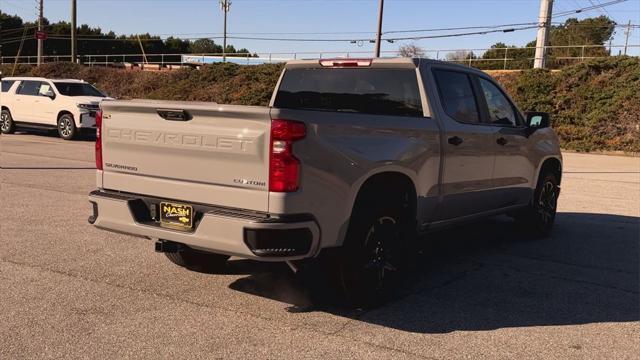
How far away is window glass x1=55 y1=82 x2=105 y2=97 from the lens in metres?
19.1

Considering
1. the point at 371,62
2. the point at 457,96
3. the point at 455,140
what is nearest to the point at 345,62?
the point at 371,62

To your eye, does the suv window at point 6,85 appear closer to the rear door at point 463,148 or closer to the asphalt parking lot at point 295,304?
the asphalt parking lot at point 295,304

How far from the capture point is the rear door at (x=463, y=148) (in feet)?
18.3

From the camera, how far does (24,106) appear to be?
2000 cm

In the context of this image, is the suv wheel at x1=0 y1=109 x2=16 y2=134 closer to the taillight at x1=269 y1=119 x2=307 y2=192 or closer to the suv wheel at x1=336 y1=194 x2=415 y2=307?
the suv wheel at x1=336 y1=194 x2=415 y2=307

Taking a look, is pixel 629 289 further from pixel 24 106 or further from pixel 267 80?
pixel 267 80

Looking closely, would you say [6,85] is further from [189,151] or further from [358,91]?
[189,151]

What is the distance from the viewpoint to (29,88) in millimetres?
19703

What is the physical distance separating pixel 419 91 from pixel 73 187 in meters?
6.80

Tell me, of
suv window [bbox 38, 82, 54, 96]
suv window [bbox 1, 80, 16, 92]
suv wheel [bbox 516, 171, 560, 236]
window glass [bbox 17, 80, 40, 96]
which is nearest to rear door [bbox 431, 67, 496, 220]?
suv wheel [bbox 516, 171, 560, 236]

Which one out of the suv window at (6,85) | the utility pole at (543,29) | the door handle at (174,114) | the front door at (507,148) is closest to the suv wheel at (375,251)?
the door handle at (174,114)

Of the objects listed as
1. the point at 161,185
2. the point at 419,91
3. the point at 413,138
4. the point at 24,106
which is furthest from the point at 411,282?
the point at 24,106

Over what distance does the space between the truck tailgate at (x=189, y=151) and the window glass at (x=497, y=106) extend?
10.9 ft

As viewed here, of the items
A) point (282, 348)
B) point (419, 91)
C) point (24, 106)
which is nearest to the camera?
point (282, 348)
